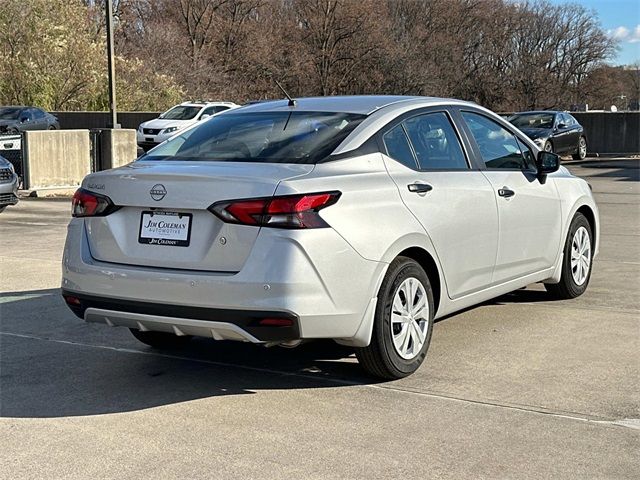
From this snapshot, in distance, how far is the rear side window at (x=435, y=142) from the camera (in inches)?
233

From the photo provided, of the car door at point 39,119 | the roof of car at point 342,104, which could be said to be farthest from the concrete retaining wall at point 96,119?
the roof of car at point 342,104

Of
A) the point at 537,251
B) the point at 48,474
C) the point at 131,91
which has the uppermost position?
the point at 131,91

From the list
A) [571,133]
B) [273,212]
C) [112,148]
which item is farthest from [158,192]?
[571,133]

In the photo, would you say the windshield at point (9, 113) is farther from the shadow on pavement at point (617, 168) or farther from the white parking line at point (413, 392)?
the white parking line at point (413, 392)

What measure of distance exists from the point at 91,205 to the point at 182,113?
26.1m

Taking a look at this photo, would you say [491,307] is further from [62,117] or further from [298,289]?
[62,117]

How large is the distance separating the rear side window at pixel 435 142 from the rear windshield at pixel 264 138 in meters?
0.43

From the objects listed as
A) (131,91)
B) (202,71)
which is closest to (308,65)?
(202,71)

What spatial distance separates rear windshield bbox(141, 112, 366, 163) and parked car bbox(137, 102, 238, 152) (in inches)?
891

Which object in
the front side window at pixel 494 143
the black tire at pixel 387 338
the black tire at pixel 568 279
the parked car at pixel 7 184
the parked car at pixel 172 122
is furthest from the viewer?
the parked car at pixel 172 122

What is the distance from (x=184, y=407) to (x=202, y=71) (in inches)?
1899

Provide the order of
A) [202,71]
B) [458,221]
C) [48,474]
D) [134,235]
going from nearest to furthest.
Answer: [48,474], [134,235], [458,221], [202,71]

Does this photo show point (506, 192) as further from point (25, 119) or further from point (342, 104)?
point (25, 119)

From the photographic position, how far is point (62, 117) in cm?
3812
